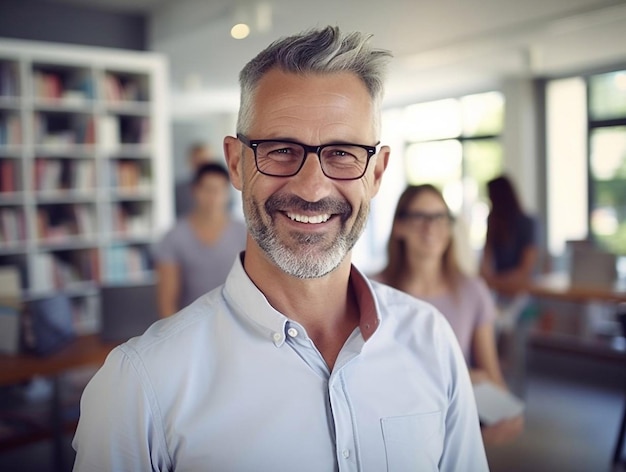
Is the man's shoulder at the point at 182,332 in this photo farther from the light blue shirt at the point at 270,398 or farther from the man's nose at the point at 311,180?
the man's nose at the point at 311,180

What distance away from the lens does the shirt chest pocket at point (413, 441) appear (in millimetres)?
913

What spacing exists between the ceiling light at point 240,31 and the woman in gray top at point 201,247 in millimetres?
209

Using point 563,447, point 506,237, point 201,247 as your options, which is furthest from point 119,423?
point 506,237

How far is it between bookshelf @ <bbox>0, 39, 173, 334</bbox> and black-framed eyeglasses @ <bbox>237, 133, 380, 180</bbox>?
3335 millimetres

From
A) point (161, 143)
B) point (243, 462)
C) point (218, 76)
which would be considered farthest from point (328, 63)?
point (161, 143)

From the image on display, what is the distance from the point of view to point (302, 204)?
2.75ft

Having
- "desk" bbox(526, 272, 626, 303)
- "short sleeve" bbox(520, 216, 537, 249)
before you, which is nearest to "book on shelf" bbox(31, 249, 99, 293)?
"short sleeve" bbox(520, 216, 537, 249)

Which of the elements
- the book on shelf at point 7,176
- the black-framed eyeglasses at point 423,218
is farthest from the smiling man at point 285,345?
the book on shelf at point 7,176

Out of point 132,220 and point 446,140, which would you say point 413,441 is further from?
point 132,220

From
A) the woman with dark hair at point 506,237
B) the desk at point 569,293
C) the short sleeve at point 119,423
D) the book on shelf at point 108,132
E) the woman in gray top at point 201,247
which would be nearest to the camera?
the short sleeve at point 119,423

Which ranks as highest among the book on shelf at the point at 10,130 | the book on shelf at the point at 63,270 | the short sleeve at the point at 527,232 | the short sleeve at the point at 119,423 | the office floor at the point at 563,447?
the book on shelf at the point at 10,130

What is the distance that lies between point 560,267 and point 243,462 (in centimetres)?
443

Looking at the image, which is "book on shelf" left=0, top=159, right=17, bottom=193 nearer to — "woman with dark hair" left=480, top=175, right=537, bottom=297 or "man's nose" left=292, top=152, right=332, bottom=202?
"woman with dark hair" left=480, top=175, right=537, bottom=297

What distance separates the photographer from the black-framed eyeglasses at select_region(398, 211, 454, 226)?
60.9 inches
